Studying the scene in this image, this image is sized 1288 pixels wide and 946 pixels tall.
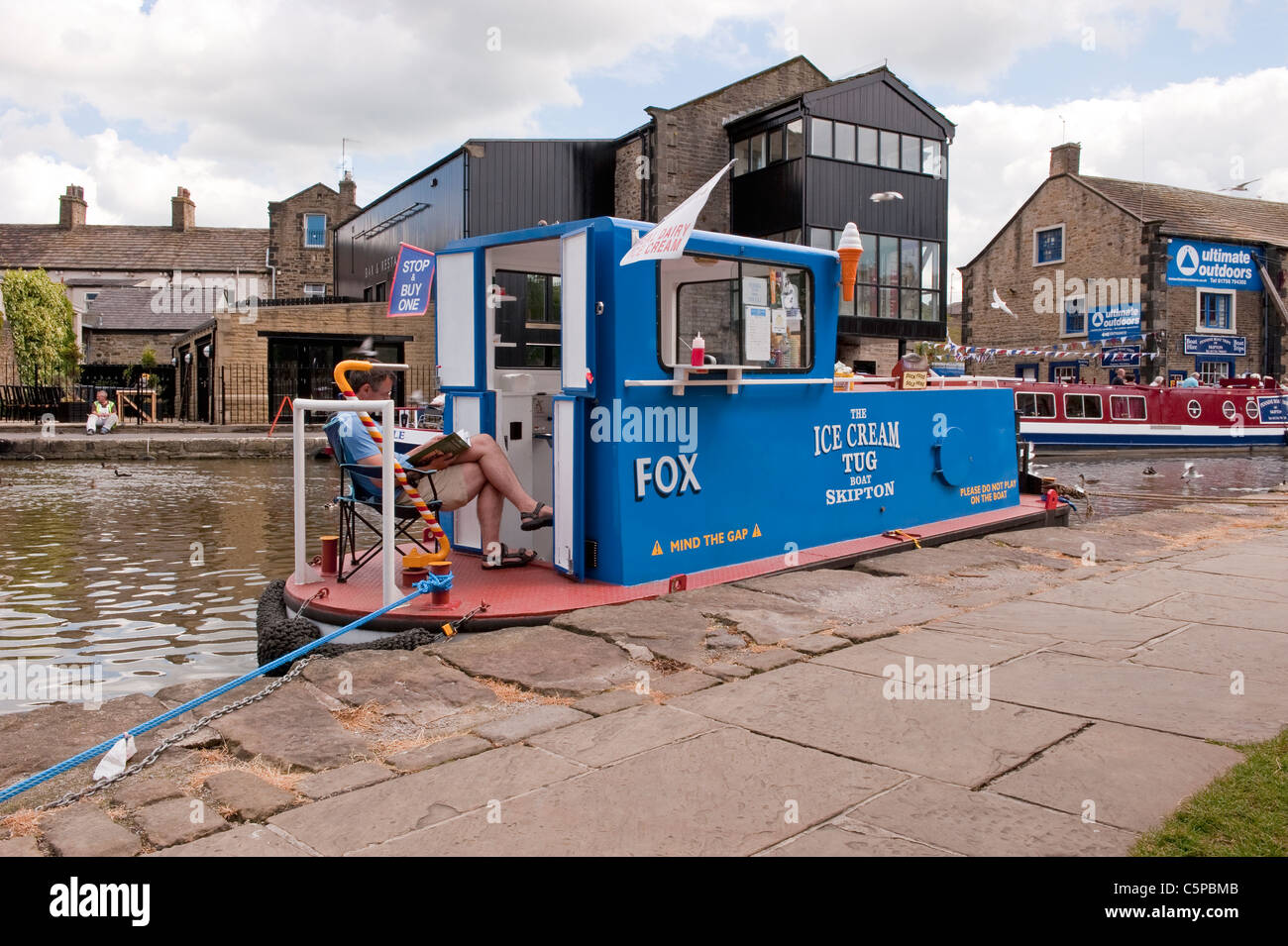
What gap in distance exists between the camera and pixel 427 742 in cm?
427

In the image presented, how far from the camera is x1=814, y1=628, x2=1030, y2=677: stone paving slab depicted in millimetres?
5336

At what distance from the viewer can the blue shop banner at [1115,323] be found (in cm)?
3744

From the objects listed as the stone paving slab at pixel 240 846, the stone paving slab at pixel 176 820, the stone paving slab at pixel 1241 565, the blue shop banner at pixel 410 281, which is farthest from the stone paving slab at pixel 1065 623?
the blue shop banner at pixel 410 281

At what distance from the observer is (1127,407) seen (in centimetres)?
2938

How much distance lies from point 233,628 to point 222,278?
54.6m

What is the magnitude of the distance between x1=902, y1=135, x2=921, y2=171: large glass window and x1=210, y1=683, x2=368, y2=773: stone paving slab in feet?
105

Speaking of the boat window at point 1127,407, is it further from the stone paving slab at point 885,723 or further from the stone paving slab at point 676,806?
the stone paving slab at point 676,806

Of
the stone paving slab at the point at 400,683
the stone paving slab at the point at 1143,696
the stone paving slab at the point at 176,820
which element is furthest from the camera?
the stone paving slab at the point at 400,683

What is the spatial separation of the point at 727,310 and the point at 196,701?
4487mm

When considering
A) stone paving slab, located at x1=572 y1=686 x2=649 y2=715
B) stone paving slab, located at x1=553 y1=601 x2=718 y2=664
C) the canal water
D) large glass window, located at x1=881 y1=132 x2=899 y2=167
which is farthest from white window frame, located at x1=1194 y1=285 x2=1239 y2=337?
stone paving slab, located at x1=572 y1=686 x2=649 y2=715

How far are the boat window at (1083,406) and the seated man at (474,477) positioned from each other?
975 inches

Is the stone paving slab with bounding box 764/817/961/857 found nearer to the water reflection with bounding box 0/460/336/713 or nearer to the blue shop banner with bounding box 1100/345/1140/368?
the water reflection with bounding box 0/460/336/713

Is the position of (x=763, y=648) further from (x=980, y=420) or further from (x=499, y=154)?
(x=499, y=154)
